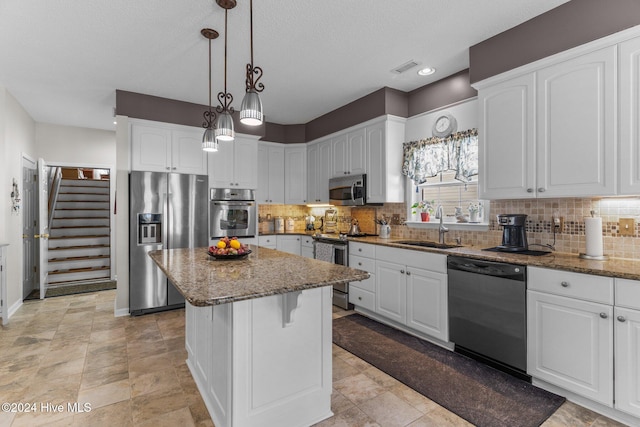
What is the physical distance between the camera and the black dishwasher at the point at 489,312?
7.83ft

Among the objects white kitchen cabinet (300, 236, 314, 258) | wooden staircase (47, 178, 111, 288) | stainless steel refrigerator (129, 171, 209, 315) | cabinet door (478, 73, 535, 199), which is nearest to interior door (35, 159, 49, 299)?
wooden staircase (47, 178, 111, 288)

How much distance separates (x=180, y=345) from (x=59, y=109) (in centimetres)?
390

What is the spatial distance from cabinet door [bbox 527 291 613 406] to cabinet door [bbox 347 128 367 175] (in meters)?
2.54

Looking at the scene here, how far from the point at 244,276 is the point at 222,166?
3167 mm

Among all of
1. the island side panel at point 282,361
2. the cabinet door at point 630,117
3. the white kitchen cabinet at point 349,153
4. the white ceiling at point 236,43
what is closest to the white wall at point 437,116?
the white ceiling at point 236,43

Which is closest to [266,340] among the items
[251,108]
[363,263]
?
[251,108]

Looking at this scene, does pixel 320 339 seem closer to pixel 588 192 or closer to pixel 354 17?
pixel 588 192

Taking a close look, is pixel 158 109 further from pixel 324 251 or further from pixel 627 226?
pixel 627 226

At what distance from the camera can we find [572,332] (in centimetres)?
212

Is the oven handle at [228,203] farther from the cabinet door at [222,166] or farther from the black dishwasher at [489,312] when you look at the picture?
the black dishwasher at [489,312]

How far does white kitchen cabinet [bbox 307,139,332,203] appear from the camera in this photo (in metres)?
5.01

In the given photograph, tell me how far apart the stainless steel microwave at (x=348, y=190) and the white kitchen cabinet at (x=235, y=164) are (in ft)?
3.85

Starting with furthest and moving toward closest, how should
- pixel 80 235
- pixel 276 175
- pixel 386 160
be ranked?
1. pixel 80 235
2. pixel 276 175
3. pixel 386 160

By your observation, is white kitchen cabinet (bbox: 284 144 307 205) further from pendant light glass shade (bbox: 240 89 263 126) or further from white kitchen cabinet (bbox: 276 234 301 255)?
pendant light glass shade (bbox: 240 89 263 126)
